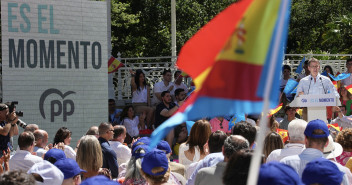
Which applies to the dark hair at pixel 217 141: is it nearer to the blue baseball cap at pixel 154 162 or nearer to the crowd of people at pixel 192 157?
the crowd of people at pixel 192 157

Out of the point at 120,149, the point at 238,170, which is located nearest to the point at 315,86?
the point at 120,149

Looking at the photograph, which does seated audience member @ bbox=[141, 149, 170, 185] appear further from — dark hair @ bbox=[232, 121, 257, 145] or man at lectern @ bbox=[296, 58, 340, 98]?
man at lectern @ bbox=[296, 58, 340, 98]

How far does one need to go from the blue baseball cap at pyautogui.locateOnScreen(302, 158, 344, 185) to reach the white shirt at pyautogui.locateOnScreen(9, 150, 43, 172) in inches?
144

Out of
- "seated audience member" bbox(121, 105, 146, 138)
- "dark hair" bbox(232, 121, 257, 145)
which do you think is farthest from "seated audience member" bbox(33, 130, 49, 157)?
"seated audience member" bbox(121, 105, 146, 138)

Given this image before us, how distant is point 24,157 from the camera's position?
21.5 feet

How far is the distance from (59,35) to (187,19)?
20265 millimetres

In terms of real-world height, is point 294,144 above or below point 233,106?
below

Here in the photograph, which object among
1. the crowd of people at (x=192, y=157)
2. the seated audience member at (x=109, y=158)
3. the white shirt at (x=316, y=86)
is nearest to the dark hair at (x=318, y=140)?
the crowd of people at (x=192, y=157)

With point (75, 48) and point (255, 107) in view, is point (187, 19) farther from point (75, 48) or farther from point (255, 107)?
point (255, 107)

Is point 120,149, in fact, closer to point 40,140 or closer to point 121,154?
point 121,154

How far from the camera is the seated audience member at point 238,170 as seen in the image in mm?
3510

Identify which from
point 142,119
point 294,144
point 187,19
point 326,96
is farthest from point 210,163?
point 187,19

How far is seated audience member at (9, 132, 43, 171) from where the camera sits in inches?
256

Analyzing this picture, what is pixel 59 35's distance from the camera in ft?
37.2
